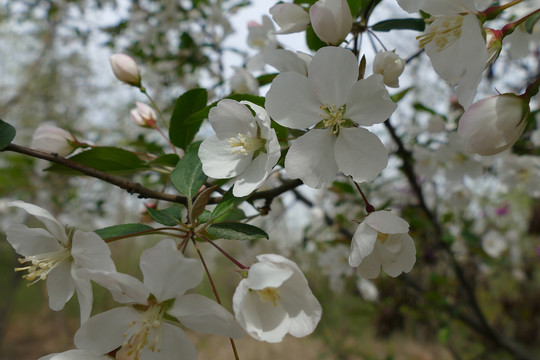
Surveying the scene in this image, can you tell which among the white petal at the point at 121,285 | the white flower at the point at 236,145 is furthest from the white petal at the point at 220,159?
the white petal at the point at 121,285

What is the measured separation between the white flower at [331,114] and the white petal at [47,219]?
362 millimetres

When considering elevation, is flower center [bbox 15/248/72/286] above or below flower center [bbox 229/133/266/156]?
below

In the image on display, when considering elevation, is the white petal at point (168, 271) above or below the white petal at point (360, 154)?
below

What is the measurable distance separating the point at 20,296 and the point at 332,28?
9.83 metres

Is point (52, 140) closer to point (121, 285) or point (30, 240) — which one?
point (30, 240)

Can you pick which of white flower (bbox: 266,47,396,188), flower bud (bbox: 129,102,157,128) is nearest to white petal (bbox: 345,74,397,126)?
white flower (bbox: 266,47,396,188)

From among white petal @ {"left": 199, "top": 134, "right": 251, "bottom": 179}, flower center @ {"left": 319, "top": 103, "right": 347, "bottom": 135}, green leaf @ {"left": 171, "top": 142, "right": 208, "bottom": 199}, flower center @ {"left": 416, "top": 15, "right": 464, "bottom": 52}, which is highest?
flower center @ {"left": 416, "top": 15, "right": 464, "bottom": 52}

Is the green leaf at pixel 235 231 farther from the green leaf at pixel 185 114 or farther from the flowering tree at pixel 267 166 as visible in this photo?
the green leaf at pixel 185 114

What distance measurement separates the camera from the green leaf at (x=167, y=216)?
0.58 metres

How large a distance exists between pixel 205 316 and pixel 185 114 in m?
0.41

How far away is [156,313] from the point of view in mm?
523

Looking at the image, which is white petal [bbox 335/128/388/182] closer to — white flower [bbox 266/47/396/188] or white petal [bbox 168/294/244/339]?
white flower [bbox 266/47/396/188]

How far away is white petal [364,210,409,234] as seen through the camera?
509mm

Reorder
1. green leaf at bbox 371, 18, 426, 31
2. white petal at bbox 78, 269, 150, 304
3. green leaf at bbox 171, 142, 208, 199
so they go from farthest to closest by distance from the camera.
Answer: green leaf at bbox 371, 18, 426, 31, green leaf at bbox 171, 142, 208, 199, white petal at bbox 78, 269, 150, 304
